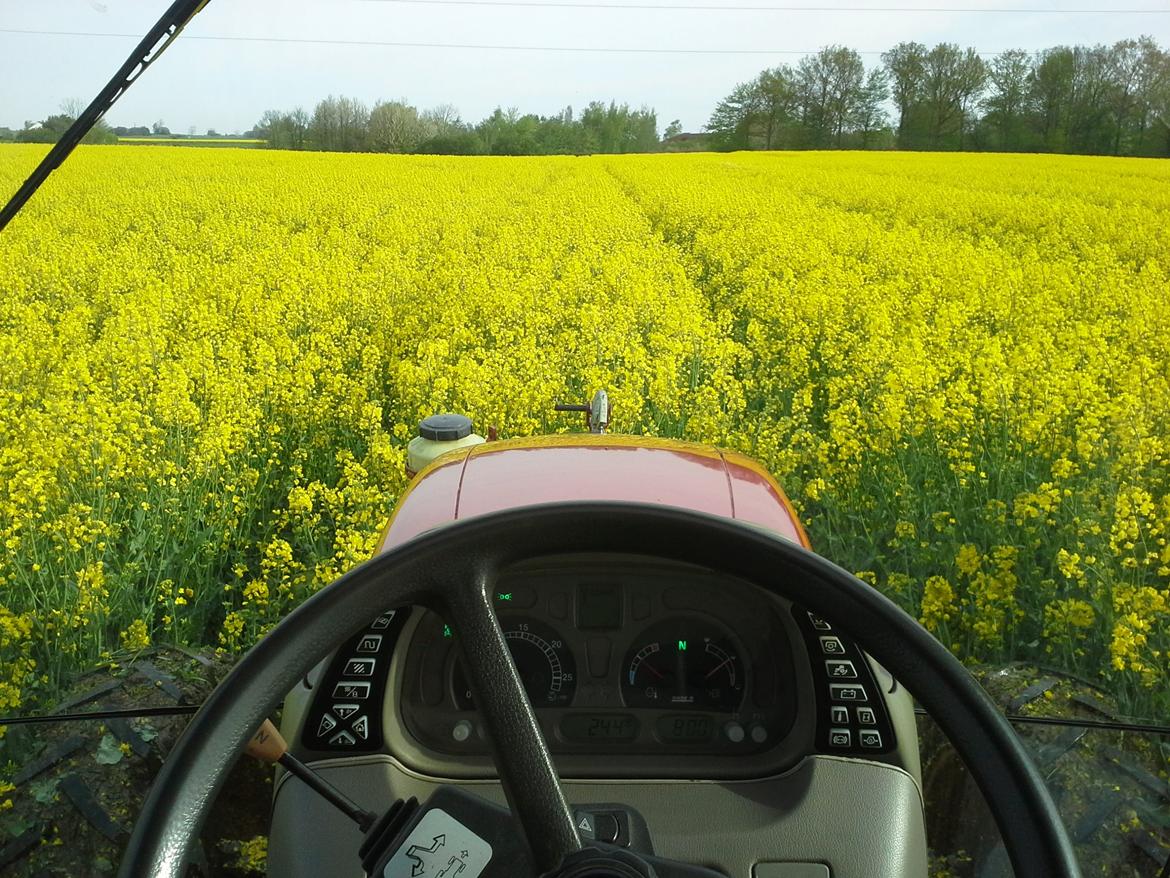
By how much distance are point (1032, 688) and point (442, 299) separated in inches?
167

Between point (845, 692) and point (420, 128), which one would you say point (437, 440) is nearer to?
point (845, 692)

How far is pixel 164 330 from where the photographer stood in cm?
486

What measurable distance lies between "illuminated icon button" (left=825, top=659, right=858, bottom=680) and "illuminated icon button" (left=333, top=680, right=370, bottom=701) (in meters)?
0.58

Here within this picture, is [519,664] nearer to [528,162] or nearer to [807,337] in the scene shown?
[807,337]

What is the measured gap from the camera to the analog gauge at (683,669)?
1396 millimetres

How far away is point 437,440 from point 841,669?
3.70 feet

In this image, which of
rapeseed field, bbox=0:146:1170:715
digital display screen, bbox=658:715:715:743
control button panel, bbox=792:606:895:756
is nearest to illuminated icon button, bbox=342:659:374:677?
digital display screen, bbox=658:715:715:743

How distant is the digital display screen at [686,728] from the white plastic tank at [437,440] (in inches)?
34.5

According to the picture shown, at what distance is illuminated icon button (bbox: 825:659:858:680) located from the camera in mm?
1255

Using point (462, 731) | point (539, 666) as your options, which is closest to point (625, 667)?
point (539, 666)

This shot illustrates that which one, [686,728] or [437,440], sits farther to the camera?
[437,440]

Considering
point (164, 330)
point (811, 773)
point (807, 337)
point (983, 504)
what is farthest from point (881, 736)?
point (164, 330)

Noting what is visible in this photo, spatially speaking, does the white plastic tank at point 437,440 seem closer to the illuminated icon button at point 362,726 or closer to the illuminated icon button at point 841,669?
the illuminated icon button at point 362,726

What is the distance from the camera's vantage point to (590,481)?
5.11 feet
